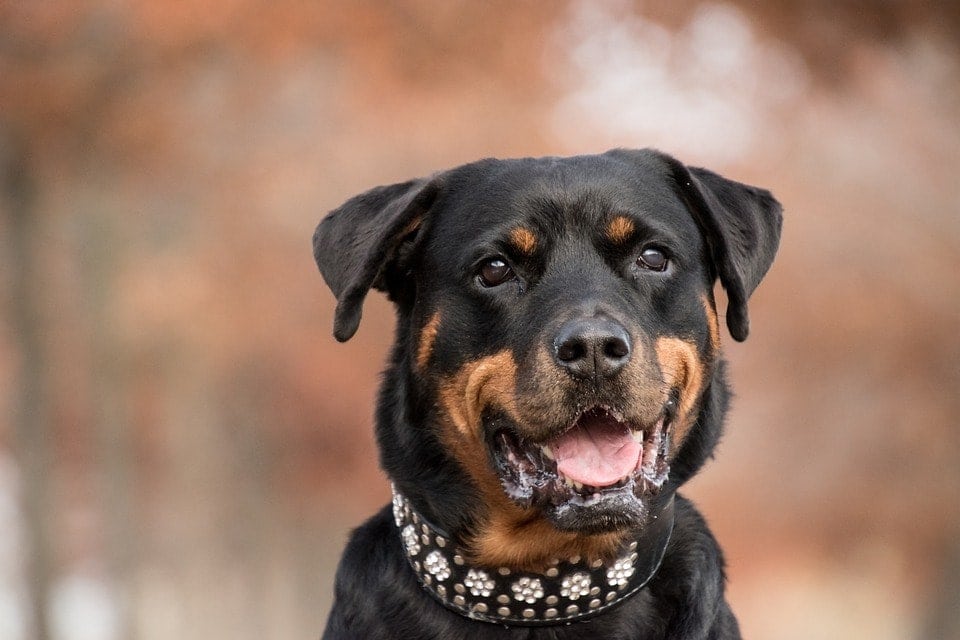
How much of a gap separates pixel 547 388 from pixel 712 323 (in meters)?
0.73

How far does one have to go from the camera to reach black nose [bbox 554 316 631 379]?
2.97m

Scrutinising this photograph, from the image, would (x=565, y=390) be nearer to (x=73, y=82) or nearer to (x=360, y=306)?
(x=360, y=306)

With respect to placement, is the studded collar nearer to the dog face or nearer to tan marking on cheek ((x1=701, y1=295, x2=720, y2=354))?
the dog face

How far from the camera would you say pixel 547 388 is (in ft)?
9.90

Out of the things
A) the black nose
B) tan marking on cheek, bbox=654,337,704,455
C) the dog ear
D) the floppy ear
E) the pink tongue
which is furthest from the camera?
the floppy ear

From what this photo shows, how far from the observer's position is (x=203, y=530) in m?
8.84

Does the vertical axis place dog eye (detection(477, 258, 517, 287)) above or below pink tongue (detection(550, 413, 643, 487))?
A: above

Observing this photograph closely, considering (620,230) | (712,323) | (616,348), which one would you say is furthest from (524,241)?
(712,323)

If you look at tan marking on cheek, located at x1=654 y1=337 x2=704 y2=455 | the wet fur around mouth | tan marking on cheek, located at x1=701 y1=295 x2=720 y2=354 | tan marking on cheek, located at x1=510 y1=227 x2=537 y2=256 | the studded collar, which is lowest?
the studded collar

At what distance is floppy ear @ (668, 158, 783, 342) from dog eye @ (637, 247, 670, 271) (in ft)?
0.69

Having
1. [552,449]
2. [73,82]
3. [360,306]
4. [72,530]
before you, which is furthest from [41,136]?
[552,449]

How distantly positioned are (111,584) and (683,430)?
6.70m

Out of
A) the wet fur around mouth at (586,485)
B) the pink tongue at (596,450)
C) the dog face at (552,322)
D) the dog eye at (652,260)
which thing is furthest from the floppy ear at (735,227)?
the pink tongue at (596,450)

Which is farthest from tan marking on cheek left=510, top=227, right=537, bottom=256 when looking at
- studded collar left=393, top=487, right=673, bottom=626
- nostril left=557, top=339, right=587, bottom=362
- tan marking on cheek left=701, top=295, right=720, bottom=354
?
studded collar left=393, top=487, right=673, bottom=626
